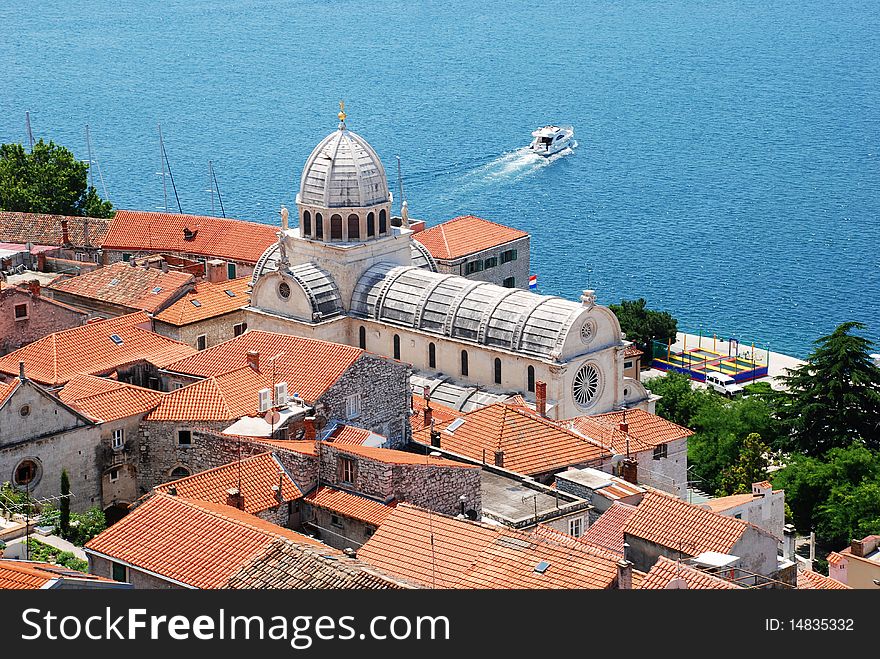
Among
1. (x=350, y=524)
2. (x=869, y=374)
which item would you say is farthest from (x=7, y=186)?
(x=350, y=524)

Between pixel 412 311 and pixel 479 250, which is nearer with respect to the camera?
pixel 412 311

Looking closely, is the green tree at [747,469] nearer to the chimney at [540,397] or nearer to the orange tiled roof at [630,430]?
the orange tiled roof at [630,430]

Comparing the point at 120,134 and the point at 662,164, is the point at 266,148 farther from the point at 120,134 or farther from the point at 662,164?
the point at 662,164

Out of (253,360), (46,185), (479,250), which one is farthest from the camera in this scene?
(46,185)

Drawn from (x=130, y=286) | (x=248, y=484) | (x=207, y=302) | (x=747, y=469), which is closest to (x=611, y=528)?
(x=248, y=484)

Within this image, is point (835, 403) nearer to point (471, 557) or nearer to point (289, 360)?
point (289, 360)

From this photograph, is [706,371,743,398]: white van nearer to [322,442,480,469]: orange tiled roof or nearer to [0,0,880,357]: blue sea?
[0,0,880,357]: blue sea
